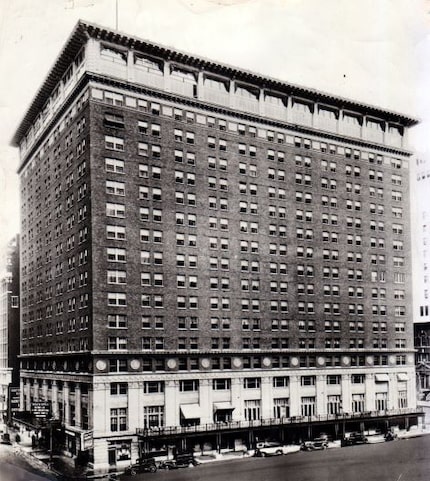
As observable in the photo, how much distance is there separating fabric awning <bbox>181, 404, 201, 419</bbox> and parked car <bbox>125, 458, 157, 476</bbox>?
6206 mm

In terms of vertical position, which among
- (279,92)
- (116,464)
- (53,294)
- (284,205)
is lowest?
(116,464)

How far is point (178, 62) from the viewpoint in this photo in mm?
59062

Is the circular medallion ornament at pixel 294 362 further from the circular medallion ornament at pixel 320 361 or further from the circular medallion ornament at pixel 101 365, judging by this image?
the circular medallion ornament at pixel 101 365

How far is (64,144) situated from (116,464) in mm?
30196

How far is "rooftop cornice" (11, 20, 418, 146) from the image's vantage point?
5450cm

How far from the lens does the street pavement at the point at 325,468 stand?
44.9 m

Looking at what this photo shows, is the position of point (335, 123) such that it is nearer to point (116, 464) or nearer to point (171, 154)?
point (171, 154)

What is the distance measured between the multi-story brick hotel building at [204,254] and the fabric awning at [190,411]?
215 millimetres

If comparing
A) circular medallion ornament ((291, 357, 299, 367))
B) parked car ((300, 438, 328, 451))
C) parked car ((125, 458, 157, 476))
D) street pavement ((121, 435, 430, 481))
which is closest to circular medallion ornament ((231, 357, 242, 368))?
circular medallion ornament ((291, 357, 299, 367))

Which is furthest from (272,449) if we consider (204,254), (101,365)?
(204,254)

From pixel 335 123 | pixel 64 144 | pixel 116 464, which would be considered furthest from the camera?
pixel 335 123

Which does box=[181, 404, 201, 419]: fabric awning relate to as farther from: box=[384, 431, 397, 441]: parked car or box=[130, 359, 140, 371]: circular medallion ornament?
box=[384, 431, 397, 441]: parked car

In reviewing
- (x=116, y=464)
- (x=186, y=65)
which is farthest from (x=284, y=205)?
(x=116, y=464)

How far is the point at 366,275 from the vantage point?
7144cm
